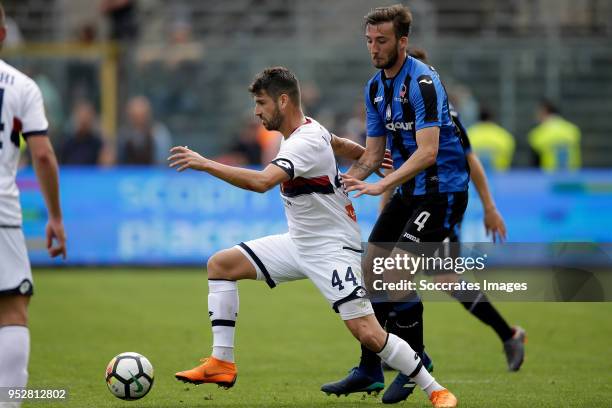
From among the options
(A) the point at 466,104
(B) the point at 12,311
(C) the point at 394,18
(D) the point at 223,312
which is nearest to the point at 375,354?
(D) the point at 223,312

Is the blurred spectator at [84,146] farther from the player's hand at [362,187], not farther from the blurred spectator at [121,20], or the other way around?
the player's hand at [362,187]

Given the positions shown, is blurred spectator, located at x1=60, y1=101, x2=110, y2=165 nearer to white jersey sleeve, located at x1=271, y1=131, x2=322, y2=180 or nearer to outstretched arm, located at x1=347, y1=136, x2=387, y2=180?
outstretched arm, located at x1=347, y1=136, x2=387, y2=180

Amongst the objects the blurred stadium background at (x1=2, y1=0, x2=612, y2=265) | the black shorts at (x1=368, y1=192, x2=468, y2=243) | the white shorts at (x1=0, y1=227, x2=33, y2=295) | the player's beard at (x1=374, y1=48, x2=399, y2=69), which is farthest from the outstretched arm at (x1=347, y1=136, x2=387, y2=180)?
the blurred stadium background at (x1=2, y1=0, x2=612, y2=265)

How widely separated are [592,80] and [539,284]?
15.0 meters

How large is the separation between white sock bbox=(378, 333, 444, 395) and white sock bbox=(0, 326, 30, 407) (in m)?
2.24

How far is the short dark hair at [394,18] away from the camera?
7.43 m

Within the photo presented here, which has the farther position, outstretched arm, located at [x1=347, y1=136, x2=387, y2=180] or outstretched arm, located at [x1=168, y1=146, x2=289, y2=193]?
outstretched arm, located at [x1=347, y1=136, x2=387, y2=180]

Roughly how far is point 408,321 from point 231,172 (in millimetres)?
1801

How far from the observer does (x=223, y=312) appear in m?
7.33

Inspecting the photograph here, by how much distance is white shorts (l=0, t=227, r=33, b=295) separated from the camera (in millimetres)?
6059

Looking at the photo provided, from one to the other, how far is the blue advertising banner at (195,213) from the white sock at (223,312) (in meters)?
9.40

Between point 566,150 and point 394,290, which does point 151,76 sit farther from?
point 394,290

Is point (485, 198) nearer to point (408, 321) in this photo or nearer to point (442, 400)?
point (408, 321)

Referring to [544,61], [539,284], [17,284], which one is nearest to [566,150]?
[544,61]
